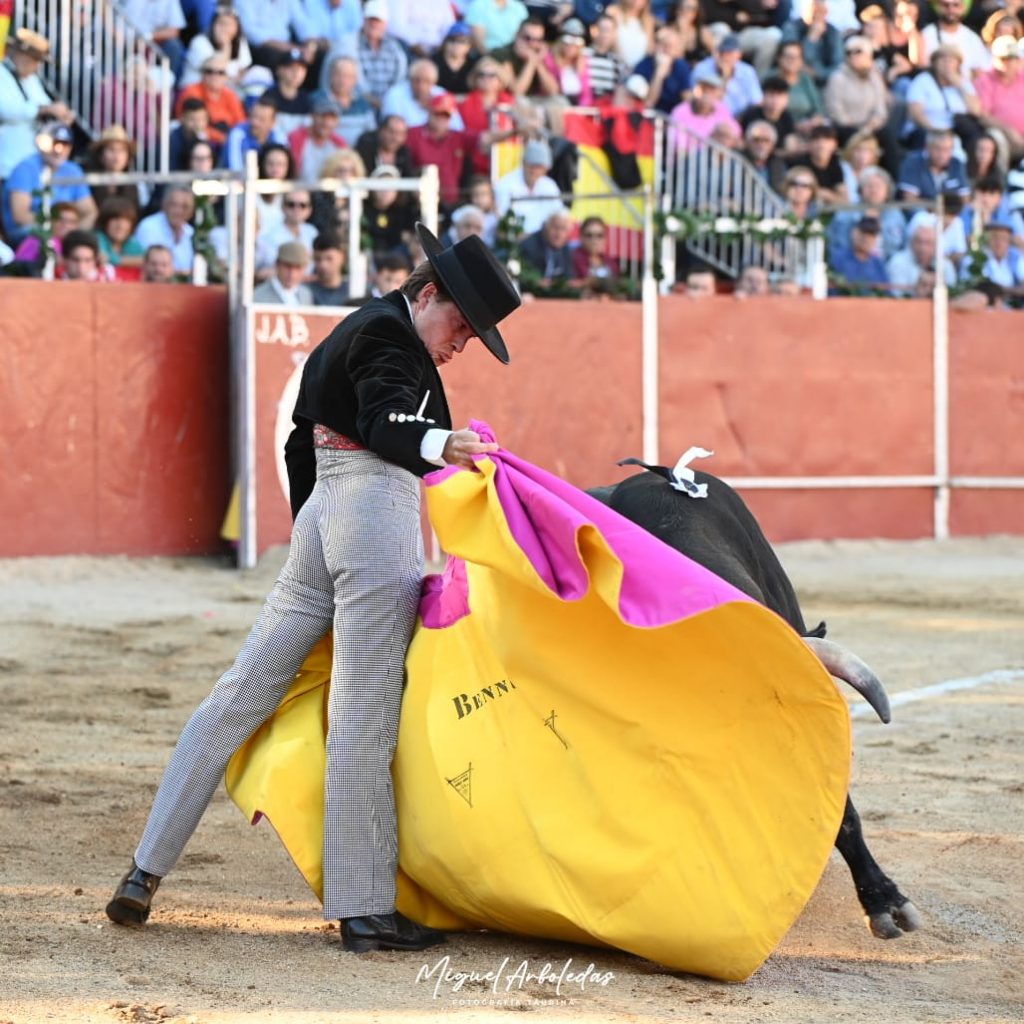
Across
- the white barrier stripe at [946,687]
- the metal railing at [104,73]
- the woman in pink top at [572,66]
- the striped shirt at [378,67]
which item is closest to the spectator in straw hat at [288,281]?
the metal railing at [104,73]

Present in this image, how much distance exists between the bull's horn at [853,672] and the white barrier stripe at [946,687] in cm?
247

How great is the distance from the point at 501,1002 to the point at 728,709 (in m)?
0.66

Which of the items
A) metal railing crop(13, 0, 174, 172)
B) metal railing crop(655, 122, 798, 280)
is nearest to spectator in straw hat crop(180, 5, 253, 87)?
metal railing crop(13, 0, 174, 172)

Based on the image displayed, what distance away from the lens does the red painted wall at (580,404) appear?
919 centimetres

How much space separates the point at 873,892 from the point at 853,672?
0.47 m

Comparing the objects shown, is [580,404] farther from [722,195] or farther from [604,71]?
[604,71]

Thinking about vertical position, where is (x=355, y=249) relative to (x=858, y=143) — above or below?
below

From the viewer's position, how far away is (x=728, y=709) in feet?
10.8

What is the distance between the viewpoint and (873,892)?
373 cm

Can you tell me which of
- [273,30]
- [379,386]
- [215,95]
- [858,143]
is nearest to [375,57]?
[273,30]

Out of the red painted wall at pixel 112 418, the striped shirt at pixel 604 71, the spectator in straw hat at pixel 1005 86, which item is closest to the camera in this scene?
the red painted wall at pixel 112 418

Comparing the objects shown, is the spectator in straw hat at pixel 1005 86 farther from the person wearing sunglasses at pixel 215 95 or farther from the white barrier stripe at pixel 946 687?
the white barrier stripe at pixel 946 687

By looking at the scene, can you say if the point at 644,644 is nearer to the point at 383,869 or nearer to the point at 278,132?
the point at 383,869

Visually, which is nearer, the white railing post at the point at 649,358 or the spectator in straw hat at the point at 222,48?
the spectator in straw hat at the point at 222,48
